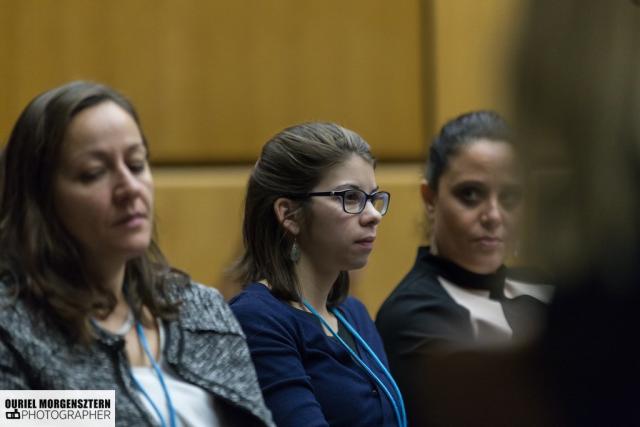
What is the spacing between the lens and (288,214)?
1.83 meters

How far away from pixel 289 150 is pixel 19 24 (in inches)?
52.8

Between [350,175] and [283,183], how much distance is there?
12cm

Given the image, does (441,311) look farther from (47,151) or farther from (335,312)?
(47,151)

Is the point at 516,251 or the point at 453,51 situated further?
the point at 453,51

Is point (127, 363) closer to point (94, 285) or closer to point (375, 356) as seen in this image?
point (94, 285)

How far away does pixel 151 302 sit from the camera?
Answer: 4.98 ft

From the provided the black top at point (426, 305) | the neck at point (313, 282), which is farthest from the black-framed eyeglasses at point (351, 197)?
the black top at point (426, 305)

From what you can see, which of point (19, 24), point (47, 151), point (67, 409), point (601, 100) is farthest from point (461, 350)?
point (19, 24)

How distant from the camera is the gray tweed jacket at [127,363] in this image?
1300mm

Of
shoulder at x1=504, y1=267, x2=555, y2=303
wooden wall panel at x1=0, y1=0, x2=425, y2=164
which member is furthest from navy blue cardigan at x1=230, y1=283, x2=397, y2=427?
wooden wall panel at x1=0, y1=0, x2=425, y2=164

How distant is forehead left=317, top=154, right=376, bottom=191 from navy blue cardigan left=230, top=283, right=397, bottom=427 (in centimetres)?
22

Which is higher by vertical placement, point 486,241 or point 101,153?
point 101,153

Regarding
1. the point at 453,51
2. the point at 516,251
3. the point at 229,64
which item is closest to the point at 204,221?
the point at 229,64

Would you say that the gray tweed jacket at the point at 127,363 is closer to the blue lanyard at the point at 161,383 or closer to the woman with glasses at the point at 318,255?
the blue lanyard at the point at 161,383
